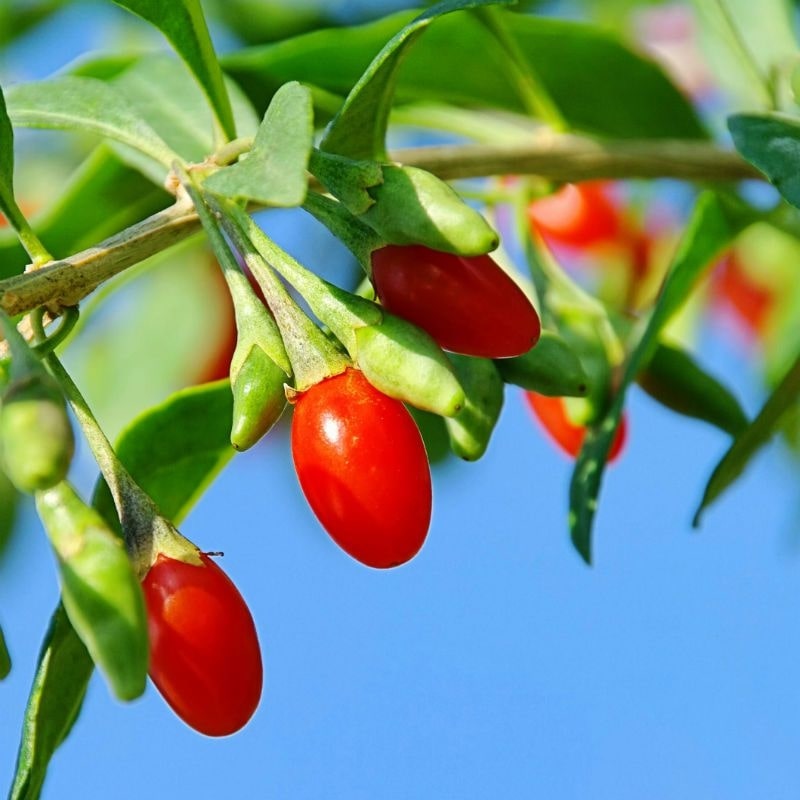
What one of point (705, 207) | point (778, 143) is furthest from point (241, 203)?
point (705, 207)

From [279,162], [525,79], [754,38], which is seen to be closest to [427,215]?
[279,162]

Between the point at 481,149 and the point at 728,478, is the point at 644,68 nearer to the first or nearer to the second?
the point at 481,149

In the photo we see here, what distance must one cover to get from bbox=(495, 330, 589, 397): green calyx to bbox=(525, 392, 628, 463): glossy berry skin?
0.32 metres

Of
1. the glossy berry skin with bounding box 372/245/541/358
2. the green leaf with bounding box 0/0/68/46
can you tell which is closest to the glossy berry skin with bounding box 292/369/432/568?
the glossy berry skin with bounding box 372/245/541/358

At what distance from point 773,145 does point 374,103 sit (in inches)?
17.3

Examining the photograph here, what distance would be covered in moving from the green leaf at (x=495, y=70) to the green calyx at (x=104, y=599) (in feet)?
4.13

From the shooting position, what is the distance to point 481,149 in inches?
83.4

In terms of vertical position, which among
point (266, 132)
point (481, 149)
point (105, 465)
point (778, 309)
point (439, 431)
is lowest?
point (778, 309)

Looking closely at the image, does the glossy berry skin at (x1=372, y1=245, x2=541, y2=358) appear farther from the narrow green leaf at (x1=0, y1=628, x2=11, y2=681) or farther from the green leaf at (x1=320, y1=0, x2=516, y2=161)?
the narrow green leaf at (x1=0, y1=628, x2=11, y2=681)

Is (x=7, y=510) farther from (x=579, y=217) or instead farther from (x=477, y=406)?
(x=477, y=406)

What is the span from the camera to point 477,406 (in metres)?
1.64

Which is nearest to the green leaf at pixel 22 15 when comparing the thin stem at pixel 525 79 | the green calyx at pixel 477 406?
the thin stem at pixel 525 79

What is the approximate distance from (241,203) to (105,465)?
349 mm

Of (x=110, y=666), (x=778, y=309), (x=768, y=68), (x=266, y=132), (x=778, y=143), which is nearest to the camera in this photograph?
(x=110, y=666)
